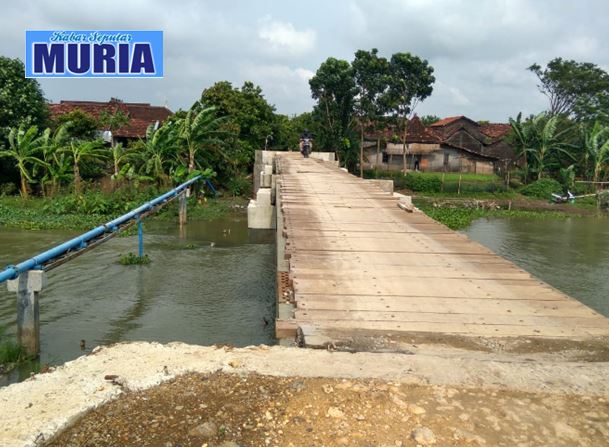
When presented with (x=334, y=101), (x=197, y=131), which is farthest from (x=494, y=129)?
(x=197, y=131)

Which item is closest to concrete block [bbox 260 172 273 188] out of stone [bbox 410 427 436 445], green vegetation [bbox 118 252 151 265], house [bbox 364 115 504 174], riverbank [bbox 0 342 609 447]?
green vegetation [bbox 118 252 151 265]

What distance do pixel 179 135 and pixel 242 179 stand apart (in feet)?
14.8

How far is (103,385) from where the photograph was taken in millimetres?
Answer: 2531

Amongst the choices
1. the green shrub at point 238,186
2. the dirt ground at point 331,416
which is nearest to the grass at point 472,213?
the green shrub at point 238,186

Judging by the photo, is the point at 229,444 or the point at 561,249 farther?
the point at 561,249

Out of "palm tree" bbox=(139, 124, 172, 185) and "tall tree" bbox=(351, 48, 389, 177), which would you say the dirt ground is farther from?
"tall tree" bbox=(351, 48, 389, 177)

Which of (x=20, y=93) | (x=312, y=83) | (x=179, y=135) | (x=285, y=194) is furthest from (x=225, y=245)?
(x=312, y=83)

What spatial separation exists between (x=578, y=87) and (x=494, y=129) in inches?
307

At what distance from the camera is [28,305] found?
215 inches

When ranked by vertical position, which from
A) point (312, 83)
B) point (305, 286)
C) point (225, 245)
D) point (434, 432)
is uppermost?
point (312, 83)

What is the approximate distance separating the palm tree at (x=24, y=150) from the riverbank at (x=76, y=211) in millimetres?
943

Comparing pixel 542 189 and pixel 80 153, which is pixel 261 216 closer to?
pixel 80 153

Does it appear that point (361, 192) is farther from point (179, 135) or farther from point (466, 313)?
point (179, 135)

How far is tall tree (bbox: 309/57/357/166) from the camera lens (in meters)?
26.7
